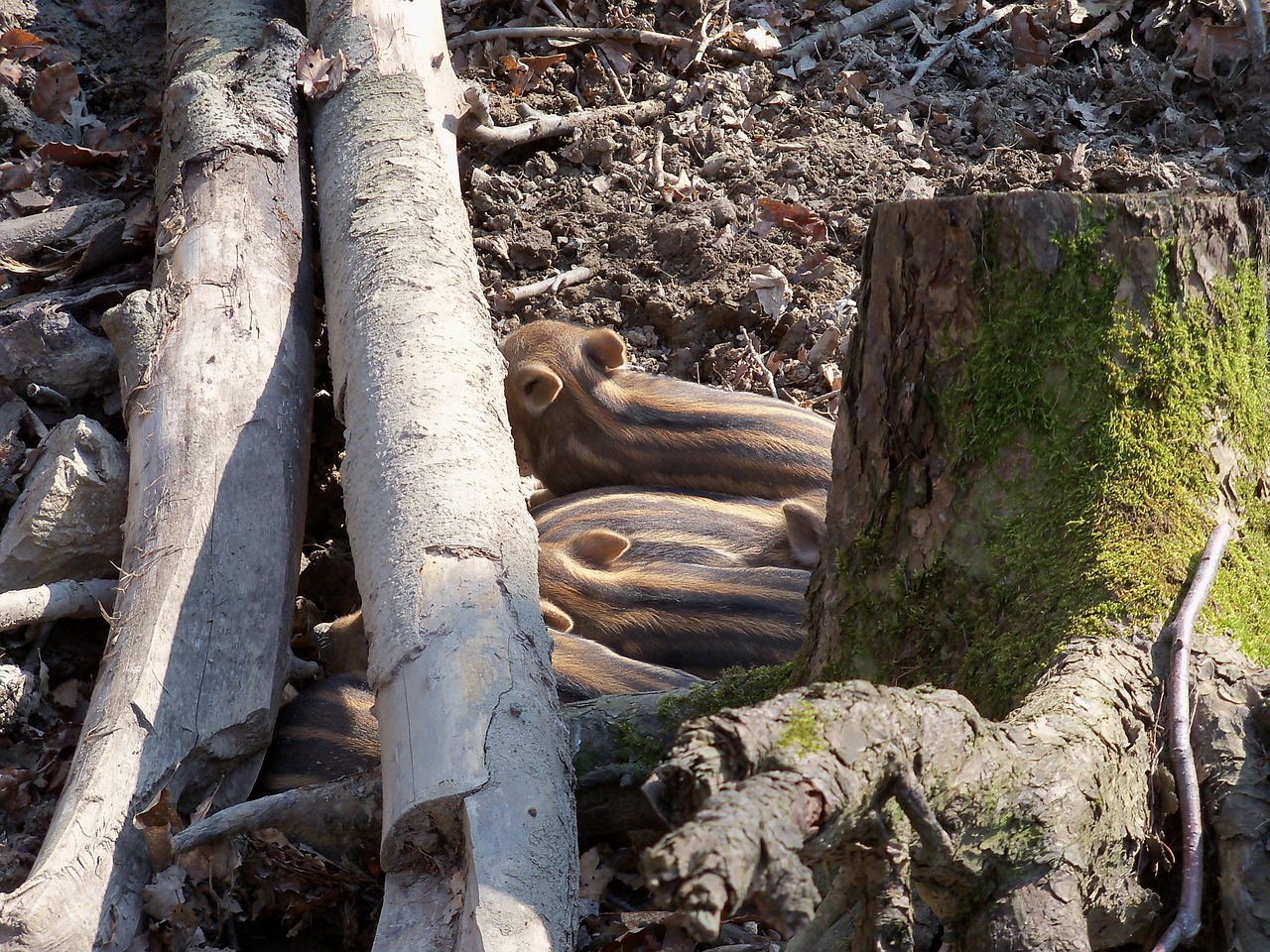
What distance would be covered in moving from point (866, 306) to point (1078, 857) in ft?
3.92

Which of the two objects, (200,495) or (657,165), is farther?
(657,165)

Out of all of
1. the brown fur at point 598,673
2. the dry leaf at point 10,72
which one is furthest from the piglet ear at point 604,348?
the dry leaf at point 10,72

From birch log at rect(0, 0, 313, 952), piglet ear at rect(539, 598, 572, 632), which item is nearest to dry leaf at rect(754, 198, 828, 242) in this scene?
birch log at rect(0, 0, 313, 952)

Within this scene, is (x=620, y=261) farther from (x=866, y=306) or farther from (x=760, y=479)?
(x=866, y=306)

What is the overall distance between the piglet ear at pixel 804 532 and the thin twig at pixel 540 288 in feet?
6.03

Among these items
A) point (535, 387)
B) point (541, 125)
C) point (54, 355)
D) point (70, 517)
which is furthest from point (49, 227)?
point (541, 125)

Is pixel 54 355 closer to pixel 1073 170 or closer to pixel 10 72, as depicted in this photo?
pixel 10 72

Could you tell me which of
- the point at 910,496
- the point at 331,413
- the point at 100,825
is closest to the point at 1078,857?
the point at 910,496

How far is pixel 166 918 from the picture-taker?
2.74 meters

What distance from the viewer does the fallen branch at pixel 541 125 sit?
554 centimetres

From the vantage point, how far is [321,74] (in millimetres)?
4578

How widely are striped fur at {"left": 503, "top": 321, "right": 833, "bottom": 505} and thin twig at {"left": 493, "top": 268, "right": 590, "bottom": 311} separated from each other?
176 millimetres

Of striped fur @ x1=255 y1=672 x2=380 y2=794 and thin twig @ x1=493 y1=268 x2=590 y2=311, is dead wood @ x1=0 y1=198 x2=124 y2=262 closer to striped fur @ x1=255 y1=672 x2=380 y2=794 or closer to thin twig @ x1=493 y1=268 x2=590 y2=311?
thin twig @ x1=493 y1=268 x2=590 y2=311

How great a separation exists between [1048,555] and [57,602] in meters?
2.88
